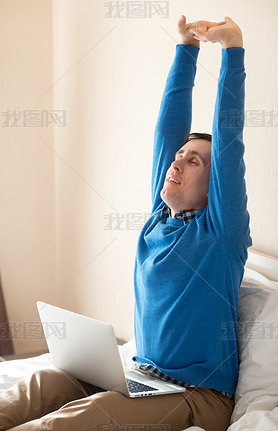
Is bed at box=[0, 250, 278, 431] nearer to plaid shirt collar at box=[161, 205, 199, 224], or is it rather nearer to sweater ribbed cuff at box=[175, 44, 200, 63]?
plaid shirt collar at box=[161, 205, 199, 224]

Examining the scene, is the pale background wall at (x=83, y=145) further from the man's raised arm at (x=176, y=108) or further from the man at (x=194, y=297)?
the man at (x=194, y=297)

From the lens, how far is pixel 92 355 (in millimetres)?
1365

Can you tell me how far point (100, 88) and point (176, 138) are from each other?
100 cm

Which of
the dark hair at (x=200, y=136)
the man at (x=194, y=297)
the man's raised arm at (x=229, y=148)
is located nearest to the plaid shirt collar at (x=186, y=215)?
the man at (x=194, y=297)

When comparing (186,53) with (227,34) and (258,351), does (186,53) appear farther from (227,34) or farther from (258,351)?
(258,351)

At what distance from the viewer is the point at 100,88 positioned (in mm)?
2596

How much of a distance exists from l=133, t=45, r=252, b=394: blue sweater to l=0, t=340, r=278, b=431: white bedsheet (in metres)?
0.17

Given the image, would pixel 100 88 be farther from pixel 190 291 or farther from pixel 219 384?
pixel 219 384

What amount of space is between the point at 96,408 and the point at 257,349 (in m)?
0.45

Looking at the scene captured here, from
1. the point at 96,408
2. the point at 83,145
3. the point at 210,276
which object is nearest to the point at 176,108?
the point at 210,276

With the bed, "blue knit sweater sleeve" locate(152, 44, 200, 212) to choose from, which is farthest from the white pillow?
"blue knit sweater sleeve" locate(152, 44, 200, 212)

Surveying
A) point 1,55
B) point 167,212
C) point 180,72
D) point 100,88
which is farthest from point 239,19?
point 1,55

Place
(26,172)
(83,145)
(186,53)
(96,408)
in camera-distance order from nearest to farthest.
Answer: (96,408), (186,53), (83,145), (26,172)

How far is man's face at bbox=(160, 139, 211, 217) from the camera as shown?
60.3 inches
